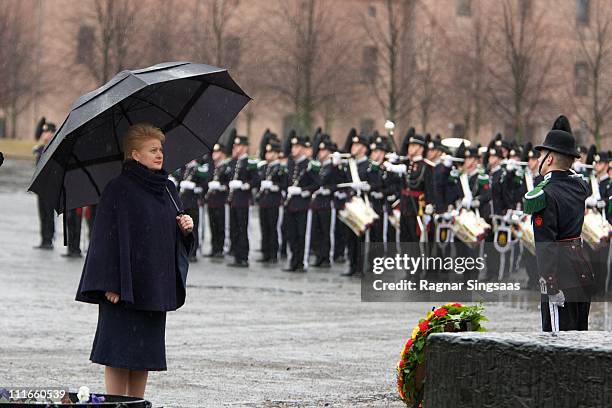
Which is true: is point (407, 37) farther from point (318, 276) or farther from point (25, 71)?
point (318, 276)

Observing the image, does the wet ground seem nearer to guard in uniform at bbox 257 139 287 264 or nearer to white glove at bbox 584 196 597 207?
guard in uniform at bbox 257 139 287 264

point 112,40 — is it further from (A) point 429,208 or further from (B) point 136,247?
(B) point 136,247

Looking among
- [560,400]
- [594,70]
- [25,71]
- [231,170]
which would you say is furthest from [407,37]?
[560,400]

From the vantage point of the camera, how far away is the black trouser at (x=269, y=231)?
27500mm

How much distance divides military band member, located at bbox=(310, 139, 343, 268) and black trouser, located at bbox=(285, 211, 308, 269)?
229mm

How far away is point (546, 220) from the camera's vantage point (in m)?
10.7

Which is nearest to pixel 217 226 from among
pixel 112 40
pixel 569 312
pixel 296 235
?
pixel 296 235

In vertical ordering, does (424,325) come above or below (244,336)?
above

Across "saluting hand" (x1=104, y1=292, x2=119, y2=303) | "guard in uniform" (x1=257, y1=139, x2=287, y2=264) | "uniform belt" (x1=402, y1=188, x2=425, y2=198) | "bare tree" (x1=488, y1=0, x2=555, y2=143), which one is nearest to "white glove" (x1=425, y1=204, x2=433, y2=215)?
"uniform belt" (x1=402, y1=188, x2=425, y2=198)

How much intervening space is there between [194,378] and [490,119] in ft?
102

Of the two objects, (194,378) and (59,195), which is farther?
(194,378)

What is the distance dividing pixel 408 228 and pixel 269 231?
447 centimetres

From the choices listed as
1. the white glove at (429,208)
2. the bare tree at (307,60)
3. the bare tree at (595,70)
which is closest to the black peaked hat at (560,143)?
the white glove at (429,208)

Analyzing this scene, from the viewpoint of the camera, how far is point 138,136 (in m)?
8.70
